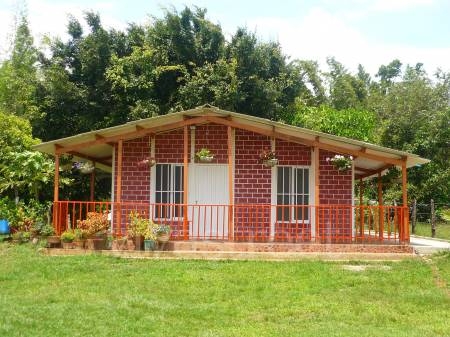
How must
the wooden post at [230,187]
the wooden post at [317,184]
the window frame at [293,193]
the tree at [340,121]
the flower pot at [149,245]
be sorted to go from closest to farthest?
1. the flower pot at [149,245]
2. the wooden post at [230,187]
3. the wooden post at [317,184]
4. the window frame at [293,193]
5. the tree at [340,121]

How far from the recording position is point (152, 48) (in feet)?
77.8

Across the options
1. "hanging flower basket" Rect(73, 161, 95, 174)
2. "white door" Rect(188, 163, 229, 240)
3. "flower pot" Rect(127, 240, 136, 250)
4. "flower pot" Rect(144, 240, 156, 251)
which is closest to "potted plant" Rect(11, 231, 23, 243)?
"hanging flower basket" Rect(73, 161, 95, 174)

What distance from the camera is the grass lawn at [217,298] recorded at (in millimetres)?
7078

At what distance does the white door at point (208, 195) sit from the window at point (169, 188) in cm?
28

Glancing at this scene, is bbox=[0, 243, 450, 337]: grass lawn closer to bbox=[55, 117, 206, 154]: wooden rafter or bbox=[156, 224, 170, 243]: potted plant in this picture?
bbox=[156, 224, 170, 243]: potted plant

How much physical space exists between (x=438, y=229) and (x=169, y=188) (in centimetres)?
1206

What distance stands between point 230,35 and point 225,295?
17.5m

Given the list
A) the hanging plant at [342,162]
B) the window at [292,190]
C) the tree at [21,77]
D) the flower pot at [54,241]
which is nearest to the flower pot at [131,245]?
the flower pot at [54,241]

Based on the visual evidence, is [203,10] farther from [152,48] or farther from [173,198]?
[173,198]

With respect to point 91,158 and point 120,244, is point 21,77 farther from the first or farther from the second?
point 120,244

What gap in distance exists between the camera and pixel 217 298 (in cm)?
872

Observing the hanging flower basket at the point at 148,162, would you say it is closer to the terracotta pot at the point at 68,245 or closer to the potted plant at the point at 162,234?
the potted plant at the point at 162,234

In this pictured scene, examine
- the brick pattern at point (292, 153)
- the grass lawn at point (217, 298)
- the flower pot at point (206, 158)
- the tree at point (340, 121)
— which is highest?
the tree at point (340, 121)

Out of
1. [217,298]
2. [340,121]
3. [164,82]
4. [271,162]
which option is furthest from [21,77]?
[217,298]
